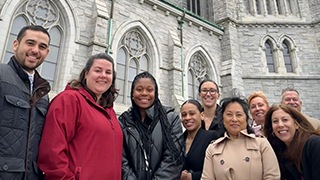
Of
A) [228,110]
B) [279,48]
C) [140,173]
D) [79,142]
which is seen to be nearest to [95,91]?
[79,142]

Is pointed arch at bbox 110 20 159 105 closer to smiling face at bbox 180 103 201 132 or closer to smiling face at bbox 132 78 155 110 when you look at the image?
smiling face at bbox 180 103 201 132

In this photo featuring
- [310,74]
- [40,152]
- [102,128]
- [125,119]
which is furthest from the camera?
[310,74]

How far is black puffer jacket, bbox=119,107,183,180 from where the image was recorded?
2.10 meters

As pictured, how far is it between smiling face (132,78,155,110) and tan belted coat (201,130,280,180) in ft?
2.66

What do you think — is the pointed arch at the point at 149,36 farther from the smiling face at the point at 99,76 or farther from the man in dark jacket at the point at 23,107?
the man in dark jacket at the point at 23,107

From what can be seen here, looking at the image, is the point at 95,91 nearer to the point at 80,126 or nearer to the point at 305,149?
the point at 80,126

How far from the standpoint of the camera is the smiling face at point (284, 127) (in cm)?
218

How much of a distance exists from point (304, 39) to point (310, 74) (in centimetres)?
228

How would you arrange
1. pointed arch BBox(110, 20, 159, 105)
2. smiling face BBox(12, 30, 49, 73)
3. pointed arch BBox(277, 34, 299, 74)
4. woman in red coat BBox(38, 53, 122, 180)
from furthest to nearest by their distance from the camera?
pointed arch BBox(277, 34, 299, 74) < pointed arch BBox(110, 20, 159, 105) < smiling face BBox(12, 30, 49, 73) < woman in red coat BBox(38, 53, 122, 180)

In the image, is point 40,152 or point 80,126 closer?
point 40,152

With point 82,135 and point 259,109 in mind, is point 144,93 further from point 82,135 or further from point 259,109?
point 259,109

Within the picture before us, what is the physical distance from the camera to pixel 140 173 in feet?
6.86

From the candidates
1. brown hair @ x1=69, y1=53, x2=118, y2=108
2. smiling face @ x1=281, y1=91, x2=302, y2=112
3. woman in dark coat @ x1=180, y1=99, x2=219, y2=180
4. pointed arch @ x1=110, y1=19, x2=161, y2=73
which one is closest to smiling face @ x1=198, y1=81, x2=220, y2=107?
woman in dark coat @ x1=180, y1=99, x2=219, y2=180

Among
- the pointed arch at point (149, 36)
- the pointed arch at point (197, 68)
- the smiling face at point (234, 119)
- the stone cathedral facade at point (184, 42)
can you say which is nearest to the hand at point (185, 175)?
the smiling face at point (234, 119)
